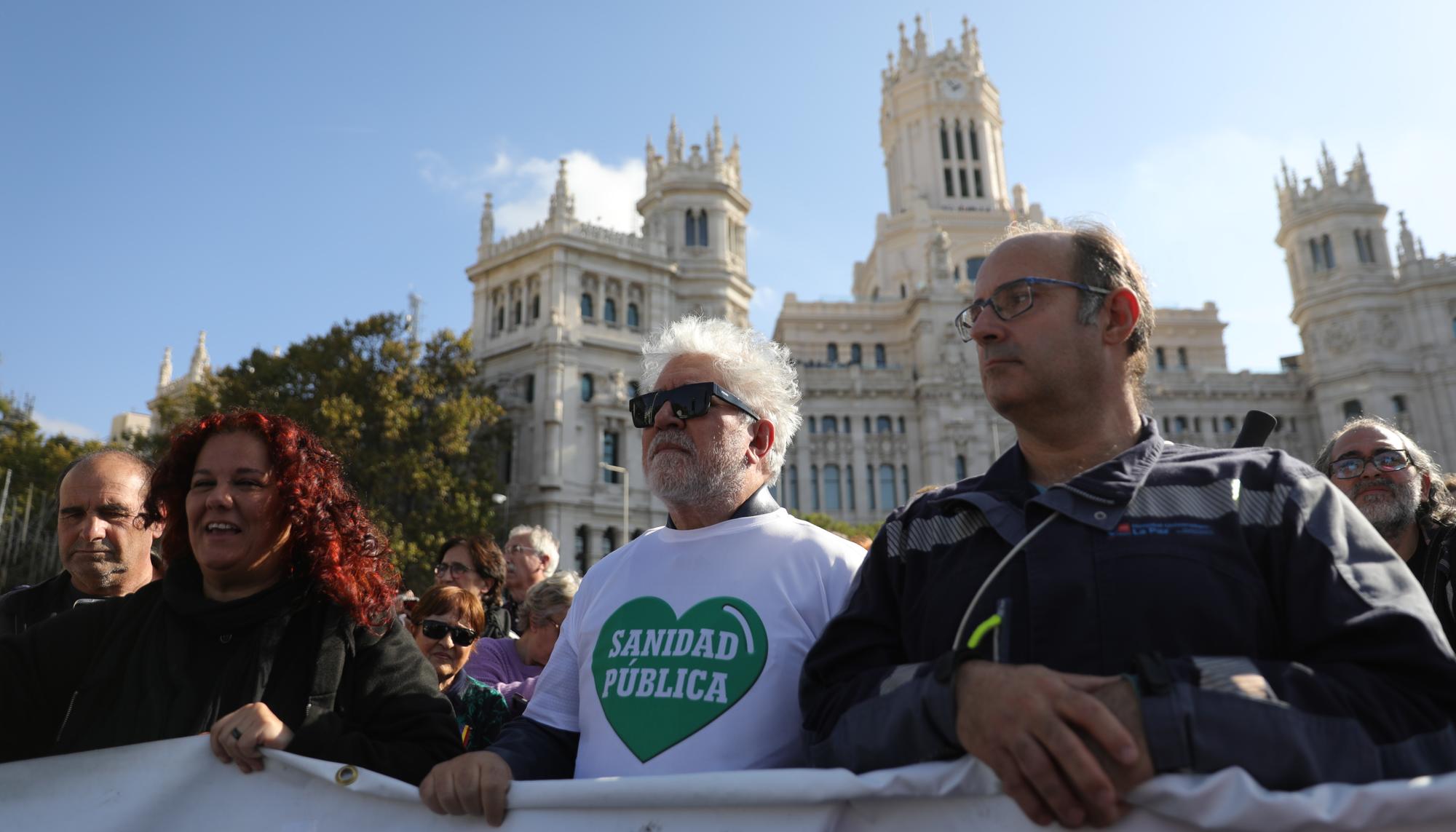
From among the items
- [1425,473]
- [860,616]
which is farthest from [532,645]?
[1425,473]

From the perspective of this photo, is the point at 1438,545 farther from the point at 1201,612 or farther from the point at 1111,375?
the point at 1201,612

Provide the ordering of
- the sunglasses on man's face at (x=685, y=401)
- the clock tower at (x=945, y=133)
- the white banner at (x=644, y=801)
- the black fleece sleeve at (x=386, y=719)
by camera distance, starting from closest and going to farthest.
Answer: the white banner at (x=644, y=801)
the black fleece sleeve at (x=386, y=719)
the sunglasses on man's face at (x=685, y=401)
the clock tower at (x=945, y=133)

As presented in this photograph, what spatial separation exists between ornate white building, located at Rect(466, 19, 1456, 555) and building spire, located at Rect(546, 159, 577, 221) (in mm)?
107

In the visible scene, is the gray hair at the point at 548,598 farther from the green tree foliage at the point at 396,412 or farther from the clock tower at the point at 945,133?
the clock tower at the point at 945,133

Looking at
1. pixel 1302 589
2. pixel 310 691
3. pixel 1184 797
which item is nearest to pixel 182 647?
pixel 310 691

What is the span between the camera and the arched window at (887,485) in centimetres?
4756

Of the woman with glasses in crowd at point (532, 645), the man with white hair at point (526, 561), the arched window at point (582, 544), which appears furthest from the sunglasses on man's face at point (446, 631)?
the arched window at point (582, 544)

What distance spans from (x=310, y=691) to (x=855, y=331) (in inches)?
2032

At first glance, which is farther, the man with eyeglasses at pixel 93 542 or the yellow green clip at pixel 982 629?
the man with eyeglasses at pixel 93 542

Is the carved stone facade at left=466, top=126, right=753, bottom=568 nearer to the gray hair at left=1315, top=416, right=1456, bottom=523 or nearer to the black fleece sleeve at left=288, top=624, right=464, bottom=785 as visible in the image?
the gray hair at left=1315, top=416, right=1456, bottom=523

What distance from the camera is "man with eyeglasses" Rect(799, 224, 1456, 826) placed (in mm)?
1968

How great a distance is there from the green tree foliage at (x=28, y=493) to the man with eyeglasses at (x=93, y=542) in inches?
1224

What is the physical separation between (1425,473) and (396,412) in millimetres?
32347

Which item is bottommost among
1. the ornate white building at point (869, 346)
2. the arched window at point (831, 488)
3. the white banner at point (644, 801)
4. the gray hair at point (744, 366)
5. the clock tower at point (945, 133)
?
the white banner at point (644, 801)
